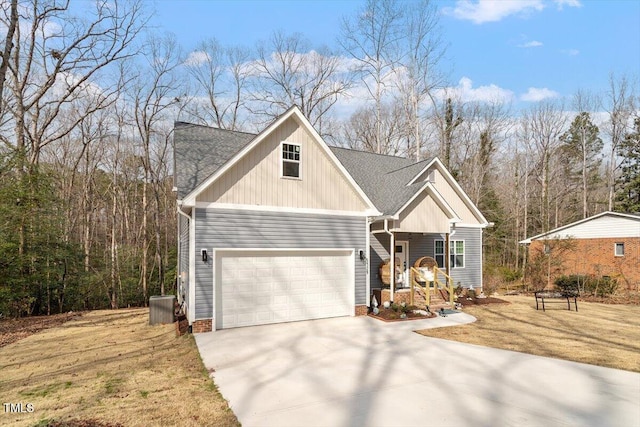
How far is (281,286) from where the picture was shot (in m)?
10.3

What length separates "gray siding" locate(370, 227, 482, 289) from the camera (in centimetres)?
1312

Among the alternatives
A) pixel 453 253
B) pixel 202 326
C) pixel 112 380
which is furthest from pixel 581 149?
pixel 112 380

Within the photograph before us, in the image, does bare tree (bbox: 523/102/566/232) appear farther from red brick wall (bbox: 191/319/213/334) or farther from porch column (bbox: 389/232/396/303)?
red brick wall (bbox: 191/319/213/334)

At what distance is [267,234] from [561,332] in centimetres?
885

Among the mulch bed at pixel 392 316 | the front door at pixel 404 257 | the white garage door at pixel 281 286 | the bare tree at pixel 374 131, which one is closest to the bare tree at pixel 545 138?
the bare tree at pixel 374 131

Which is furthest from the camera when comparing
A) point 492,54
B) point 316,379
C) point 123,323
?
point 492,54

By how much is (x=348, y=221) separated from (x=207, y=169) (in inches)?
192

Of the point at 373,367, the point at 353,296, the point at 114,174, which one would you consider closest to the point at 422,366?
the point at 373,367

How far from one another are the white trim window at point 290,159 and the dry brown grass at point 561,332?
19.9 ft

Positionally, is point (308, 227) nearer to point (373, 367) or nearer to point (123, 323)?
point (373, 367)

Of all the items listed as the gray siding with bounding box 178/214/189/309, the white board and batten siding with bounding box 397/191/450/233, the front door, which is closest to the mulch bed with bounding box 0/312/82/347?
the gray siding with bounding box 178/214/189/309

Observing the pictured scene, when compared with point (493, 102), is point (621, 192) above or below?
below

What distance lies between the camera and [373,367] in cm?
654

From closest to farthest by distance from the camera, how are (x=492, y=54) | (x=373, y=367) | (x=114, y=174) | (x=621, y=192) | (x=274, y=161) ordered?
1. (x=373, y=367)
2. (x=274, y=161)
3. (x=492, y=54)
4. (x=114, y=174)
5. (x=621, y=192)
